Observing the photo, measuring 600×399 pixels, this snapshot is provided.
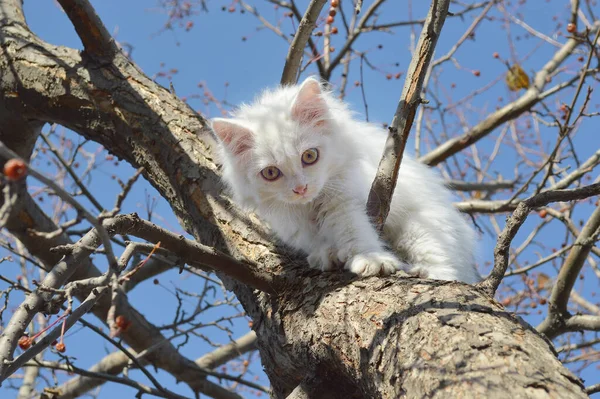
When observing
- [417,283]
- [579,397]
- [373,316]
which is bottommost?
[579,397]

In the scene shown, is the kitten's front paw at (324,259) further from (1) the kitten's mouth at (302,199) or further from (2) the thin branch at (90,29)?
(2) the thin branch at (90,29)

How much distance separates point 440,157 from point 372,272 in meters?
2.51

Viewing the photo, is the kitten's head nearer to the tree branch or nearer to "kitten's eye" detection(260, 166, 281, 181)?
"kitten's eye" detection(260, 166, 281, 181)

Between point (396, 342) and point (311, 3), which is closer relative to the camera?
point (396, 342)

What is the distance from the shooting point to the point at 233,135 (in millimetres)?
3037

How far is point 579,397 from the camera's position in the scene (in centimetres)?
131

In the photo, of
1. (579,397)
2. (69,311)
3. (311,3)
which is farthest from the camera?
(311,3)

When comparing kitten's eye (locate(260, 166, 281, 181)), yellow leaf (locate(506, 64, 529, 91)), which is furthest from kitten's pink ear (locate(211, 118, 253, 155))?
yellow leaf (locate(506, 64, 529, 91))

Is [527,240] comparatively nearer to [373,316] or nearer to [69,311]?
[373,316]

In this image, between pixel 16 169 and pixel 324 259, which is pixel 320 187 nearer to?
pixel 324 259

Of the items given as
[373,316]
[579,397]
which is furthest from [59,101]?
[579,397]

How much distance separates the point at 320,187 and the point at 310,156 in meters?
0.18

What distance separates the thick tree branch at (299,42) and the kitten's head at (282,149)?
51cm

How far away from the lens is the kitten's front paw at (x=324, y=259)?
104 inches
